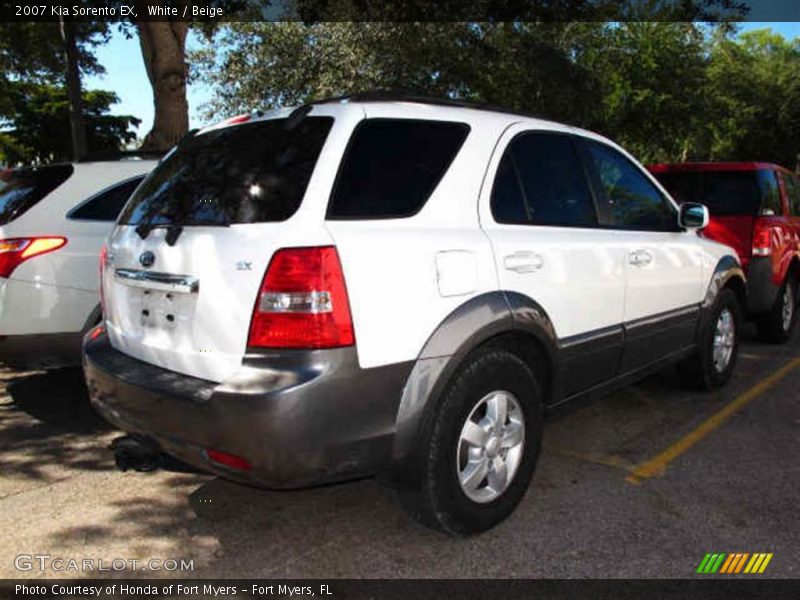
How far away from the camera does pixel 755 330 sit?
299 inches

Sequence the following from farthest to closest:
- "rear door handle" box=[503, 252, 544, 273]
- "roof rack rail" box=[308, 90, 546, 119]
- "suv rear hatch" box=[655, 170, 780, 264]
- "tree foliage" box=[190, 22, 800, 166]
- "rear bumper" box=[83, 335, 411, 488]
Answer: "tree foliage" box=[190, 22, 800, 166] < "suv rear hatch" box=[655, 170, 780, 264] < "rear door handle" box=[503, 252, 544, 273] < "roof rack rail" box=[308, 90, 546, 119] < "rear bumper" box=[83, 335, 411, 488]

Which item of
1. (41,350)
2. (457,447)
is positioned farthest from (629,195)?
(41,350)

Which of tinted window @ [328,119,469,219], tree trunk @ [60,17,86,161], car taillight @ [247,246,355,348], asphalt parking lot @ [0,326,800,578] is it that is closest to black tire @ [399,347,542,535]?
asphalt parking lot @ [0,326,800,578]

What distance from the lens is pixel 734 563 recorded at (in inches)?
115

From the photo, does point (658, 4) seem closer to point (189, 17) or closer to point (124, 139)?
point (189, 17)

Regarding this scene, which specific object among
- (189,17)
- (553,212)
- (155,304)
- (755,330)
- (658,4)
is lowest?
(755,330)

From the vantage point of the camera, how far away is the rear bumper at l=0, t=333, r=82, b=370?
423cm

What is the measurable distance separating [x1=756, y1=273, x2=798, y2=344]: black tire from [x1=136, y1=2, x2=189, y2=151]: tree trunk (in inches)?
257

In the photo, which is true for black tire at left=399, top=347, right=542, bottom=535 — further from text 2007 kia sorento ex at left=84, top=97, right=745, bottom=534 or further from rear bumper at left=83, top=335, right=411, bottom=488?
rear bumper at left=83, top=335, right=411, bottom=488

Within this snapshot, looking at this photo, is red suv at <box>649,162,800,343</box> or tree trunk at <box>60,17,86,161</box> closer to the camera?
red suv at <box>649,162,800,343</box>

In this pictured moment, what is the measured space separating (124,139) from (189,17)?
25.8 meters

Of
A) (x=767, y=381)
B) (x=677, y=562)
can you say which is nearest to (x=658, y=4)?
(x=767, y=381)

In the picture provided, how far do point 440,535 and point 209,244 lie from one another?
161cm

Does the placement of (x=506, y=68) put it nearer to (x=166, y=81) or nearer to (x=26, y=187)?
(x=166, y=81)
